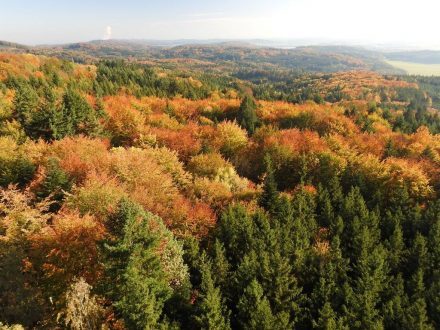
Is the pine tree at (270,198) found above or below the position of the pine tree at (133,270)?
below

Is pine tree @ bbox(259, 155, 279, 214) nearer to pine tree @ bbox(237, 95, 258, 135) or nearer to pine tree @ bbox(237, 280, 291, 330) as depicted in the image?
pine tree @ bbox(237, 280, 291, 330)

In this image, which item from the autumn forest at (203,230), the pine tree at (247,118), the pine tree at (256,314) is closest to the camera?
the pine tree at (256,314)

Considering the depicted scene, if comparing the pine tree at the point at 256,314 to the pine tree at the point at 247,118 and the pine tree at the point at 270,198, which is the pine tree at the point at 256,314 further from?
the pine tree at the point at 247,118

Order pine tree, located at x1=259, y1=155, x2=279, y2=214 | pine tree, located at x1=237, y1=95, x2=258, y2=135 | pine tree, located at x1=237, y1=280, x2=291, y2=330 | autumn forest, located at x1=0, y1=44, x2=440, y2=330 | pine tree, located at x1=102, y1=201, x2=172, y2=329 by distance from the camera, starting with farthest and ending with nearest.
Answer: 1. pine tree, located at x1=237, y1=95, x2=258, y2=135
2. pine tree, located at x1=259, y1=155, x2=279, y2=214
3. autumn forest, located at x1=0, y1=44, x2=440, y2=330
4. pine tree, located at x1=237, y1=280, x2=291, y2=330
5. pine tree, located at x1=102, y1=201, x2=172, y2=329

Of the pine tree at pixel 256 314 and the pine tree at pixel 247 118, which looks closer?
the pine tree at pixel 256 314

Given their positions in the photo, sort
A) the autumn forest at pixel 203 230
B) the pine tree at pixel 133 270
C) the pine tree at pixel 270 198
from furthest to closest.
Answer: the pine tree at pixel 270 198 → the autumn forest at pixel 203 230 → the pine tree at pixel 133 270

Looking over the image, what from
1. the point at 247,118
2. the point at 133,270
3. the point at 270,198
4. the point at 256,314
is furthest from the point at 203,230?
the point at 247,118

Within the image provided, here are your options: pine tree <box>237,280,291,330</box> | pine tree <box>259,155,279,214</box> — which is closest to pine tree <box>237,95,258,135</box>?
pine tree <box>259,155,279,214</box>

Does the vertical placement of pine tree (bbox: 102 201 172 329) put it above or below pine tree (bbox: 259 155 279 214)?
→ above

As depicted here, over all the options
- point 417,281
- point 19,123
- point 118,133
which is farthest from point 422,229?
point 19,123

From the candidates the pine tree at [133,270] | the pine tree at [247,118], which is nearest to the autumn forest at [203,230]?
the pine tree at [133,270]

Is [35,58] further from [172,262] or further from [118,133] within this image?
[172,262]
